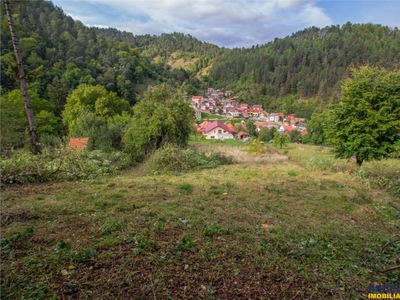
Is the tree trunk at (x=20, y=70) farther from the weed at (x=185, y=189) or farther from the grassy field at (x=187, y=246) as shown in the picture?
the weed at (x=185, y=189)

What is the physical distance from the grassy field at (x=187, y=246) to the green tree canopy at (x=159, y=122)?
847 centimetres

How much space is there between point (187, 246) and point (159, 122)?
11089 mm

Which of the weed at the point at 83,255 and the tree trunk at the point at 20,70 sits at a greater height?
the tree trunk at the point at 20,70

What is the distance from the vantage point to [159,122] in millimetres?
13266

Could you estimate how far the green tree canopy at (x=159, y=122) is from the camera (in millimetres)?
13464

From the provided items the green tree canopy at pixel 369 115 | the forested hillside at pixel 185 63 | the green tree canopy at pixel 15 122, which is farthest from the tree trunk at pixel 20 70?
the green tree canopy at pixel 369 115

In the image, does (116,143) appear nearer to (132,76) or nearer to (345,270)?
(345,270)

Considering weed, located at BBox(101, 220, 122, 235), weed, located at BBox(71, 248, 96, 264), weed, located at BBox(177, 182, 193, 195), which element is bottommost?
weed, located at BBox(177, 182, 193, 195)

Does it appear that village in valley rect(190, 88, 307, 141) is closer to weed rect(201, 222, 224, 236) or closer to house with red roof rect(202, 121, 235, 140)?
house with red roof rect(202, 121, 235, 140)

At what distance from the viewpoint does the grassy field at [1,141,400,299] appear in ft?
6.94

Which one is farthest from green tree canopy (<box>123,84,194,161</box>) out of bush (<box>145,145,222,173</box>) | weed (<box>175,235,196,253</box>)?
weed (<box>175,235,196,253</box>)

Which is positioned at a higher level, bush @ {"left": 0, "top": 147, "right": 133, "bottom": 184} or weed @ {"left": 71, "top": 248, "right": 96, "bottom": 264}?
weed @ {"left": 71, "top": 248, "right": 96, "bottom": 264}

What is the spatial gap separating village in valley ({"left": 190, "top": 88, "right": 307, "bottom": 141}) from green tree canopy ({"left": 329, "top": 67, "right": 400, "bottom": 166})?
4014 cm

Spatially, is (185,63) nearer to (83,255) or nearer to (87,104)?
(87,104)
